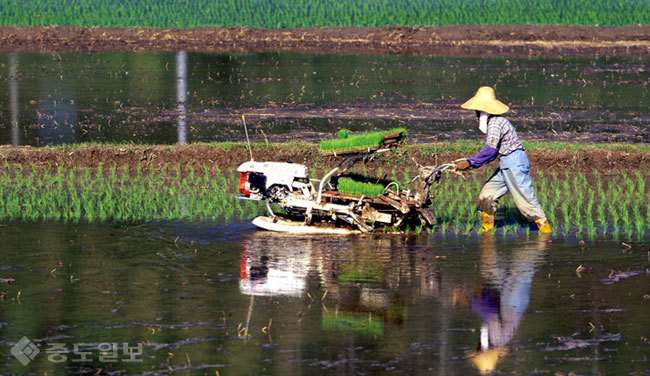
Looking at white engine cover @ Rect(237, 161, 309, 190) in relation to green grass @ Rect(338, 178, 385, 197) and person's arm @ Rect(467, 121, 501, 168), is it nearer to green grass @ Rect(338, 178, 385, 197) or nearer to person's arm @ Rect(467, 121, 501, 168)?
green grass @ Rect(338, 178, 385, 197)

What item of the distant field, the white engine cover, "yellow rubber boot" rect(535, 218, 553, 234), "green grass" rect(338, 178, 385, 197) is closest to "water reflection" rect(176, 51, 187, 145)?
the white engine cover

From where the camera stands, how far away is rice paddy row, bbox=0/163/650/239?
11766 mm

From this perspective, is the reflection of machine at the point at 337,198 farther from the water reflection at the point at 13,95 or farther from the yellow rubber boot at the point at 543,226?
the water reflection at the point at 13,95

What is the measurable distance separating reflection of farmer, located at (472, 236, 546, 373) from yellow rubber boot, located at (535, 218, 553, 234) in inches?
13.7

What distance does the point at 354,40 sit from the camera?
33.8 metres

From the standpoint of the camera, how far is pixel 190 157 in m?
15.1

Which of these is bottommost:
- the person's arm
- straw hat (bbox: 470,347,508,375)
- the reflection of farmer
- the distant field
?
straw hat (bbox: 470,347,508,375)

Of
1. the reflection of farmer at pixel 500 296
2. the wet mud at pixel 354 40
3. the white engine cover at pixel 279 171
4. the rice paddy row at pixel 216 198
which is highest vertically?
the wet mud at pixel 354 40

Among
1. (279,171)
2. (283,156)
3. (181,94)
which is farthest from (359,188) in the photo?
(181,94)

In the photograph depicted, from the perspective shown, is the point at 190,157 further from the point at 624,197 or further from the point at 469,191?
the point at 624,197

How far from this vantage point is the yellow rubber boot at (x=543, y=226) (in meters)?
11.1

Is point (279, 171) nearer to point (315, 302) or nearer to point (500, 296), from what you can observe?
point (315, 302)

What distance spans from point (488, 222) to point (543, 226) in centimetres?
57

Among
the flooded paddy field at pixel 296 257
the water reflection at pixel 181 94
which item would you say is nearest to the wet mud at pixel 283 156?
the flooded paddy field at pixel 296 257
